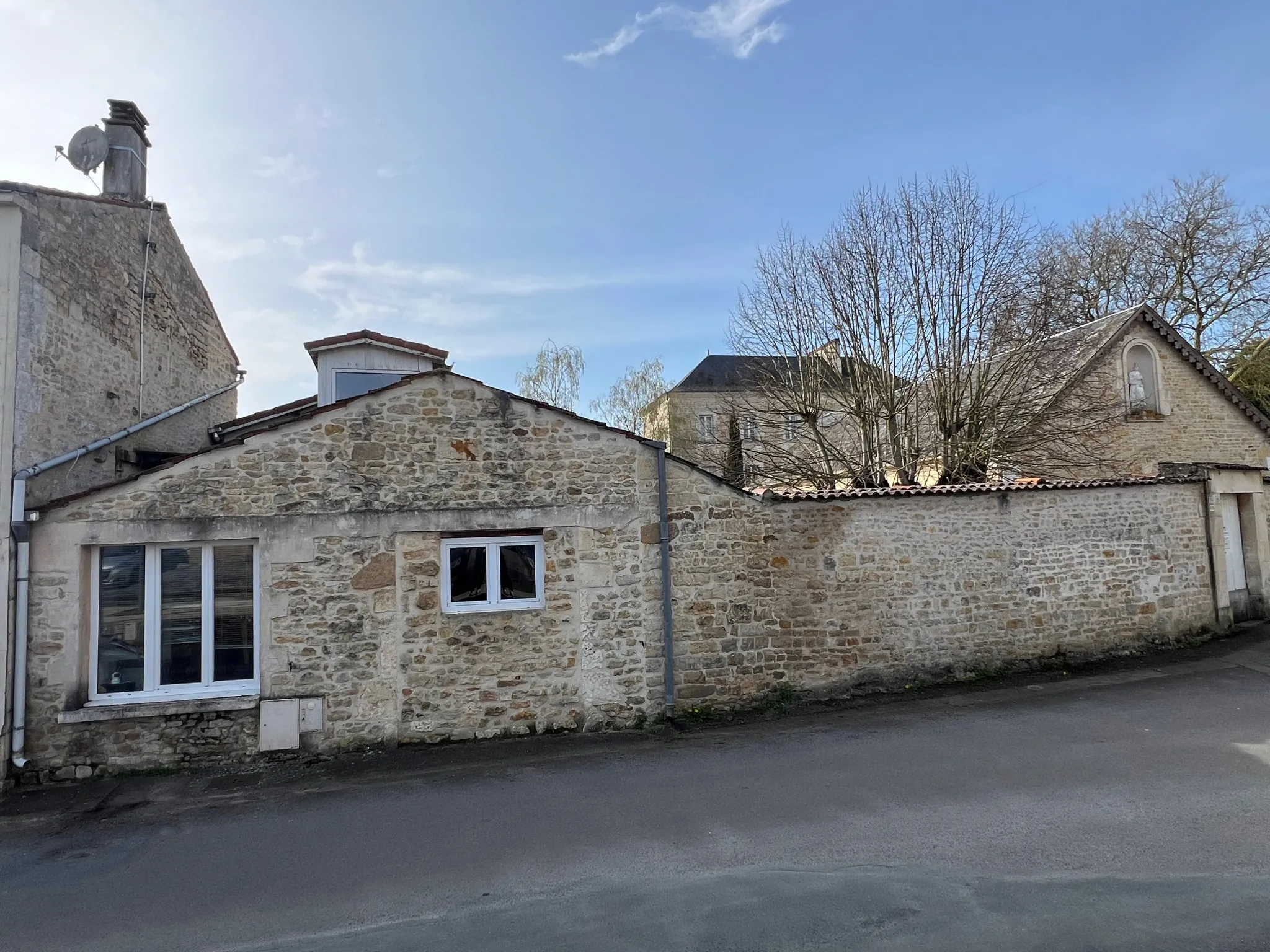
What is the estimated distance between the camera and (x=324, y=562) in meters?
7.18

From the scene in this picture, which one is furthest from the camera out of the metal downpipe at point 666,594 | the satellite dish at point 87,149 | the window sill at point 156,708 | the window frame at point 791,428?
the window frame at point 791,428

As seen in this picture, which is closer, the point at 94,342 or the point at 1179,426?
the point at 94,342

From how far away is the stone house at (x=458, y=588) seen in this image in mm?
6832

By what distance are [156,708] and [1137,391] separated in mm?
19488

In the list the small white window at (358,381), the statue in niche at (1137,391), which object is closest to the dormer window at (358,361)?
the small white window at (358,381)

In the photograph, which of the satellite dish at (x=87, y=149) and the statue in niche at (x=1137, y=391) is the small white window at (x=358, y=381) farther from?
the statue in niche at (x=1137, y=391)

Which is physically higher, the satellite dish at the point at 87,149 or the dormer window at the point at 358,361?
the satellite dish at the point at 87,149

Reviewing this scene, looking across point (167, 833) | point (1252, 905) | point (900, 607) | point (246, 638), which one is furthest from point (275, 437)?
point (1252, 905)

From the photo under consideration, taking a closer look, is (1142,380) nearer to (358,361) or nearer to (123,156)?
(358,361)

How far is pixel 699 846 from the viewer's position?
4898 millimetres

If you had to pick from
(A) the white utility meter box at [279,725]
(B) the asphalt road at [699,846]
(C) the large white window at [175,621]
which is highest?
(C) the large white window at [175,621]

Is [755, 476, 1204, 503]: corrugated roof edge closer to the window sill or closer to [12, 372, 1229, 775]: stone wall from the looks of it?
[12, 372, 1229, 775]: stone wall

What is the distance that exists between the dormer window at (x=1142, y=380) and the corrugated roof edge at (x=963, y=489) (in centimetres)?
633

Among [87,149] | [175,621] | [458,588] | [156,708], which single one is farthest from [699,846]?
[87,149]
